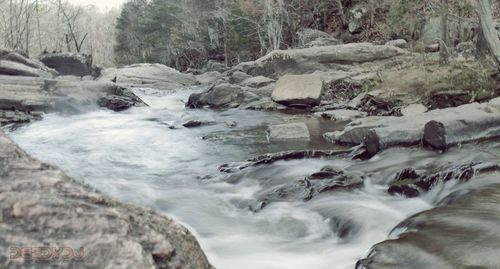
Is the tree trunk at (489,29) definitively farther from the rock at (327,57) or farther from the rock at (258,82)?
the rock at (258,82)

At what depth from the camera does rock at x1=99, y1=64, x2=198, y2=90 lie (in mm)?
24312

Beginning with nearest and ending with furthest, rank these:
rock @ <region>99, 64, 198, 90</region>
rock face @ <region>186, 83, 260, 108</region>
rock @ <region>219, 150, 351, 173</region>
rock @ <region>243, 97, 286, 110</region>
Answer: rock @ <region>219, 150, 351, 173</region>, rock @ <region>243, 97, 286, 110</region>, rock face @ <region>186, 83, 260, 108</region>, rock @ <region>99, 64, 198, 90</region>

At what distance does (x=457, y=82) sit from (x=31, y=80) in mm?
12085

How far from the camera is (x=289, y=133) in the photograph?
8.46 m

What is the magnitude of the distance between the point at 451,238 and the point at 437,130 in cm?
368

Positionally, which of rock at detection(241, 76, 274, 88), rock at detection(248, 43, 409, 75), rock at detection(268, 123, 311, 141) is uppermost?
rock at detection(248, 43, 409, 75)

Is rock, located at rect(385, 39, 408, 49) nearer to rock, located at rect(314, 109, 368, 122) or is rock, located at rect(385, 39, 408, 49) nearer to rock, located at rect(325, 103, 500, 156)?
rock, located at rect(314, 109, 368, 122)

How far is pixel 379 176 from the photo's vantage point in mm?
5770

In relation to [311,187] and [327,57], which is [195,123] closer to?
[311,187]

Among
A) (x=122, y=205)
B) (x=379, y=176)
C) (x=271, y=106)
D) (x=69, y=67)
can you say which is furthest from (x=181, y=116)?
(x=69, y=67)

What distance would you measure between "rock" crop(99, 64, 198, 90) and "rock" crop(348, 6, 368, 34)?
1016 centimetres

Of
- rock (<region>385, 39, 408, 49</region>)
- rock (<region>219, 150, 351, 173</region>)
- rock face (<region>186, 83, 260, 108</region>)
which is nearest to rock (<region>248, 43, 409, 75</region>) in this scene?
rock (<region>385, 39, 408, 49</region>)

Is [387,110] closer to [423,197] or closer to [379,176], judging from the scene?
[379,176]

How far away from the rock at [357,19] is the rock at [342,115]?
1763 centimetres
